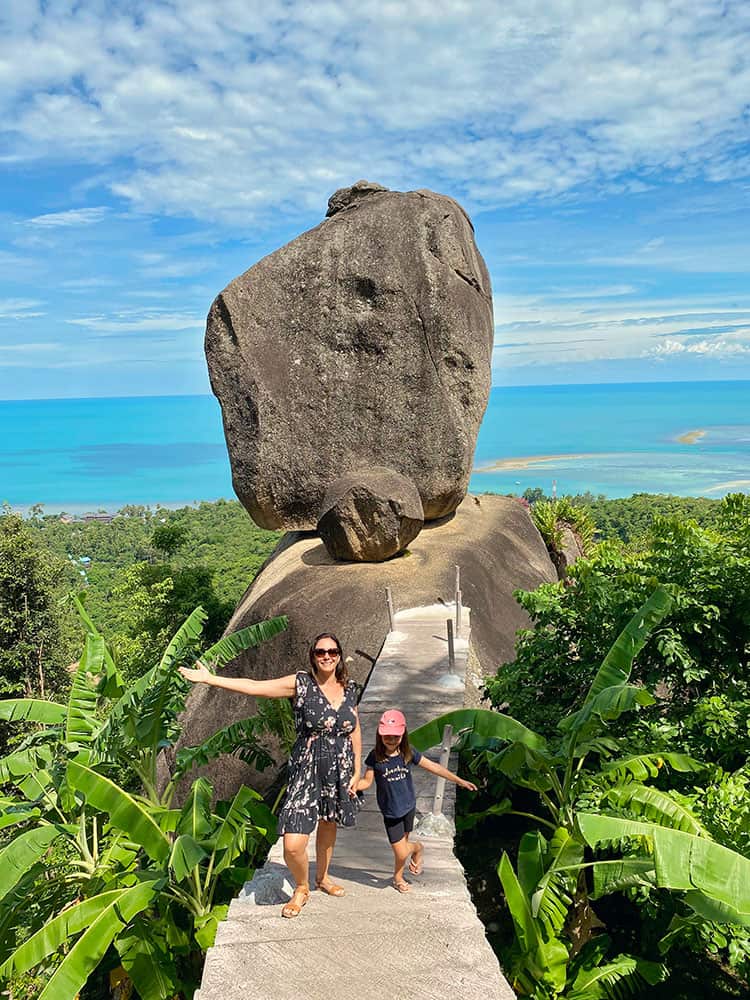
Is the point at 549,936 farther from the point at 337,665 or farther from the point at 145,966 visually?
the point at 145,966

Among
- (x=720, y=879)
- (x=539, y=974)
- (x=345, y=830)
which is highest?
(x=720, y=879)

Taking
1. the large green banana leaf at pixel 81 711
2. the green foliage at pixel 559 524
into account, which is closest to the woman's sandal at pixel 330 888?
the large green banana leaf at pixel 81 711

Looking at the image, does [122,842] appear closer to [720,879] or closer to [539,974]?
[539,974]

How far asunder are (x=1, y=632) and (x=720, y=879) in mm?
21798

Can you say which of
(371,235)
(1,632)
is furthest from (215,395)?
(1,632)

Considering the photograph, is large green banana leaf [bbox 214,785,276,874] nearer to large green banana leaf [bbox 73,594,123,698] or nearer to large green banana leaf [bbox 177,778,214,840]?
large green banana leaf [bbox 177,778,214,840]

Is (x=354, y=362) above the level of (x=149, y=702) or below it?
above

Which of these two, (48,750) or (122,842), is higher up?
(48,750)

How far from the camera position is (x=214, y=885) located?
693cm

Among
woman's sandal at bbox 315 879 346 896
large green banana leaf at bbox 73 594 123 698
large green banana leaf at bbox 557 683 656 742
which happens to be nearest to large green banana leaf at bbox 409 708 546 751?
large green banana leaf at bbox 557 683 656 742

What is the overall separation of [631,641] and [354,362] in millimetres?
10612

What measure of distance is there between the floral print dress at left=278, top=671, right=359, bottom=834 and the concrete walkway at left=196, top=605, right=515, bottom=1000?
2.20 feet

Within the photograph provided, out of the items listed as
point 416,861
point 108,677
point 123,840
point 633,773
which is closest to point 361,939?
point 416,861

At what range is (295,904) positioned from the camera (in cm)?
583
